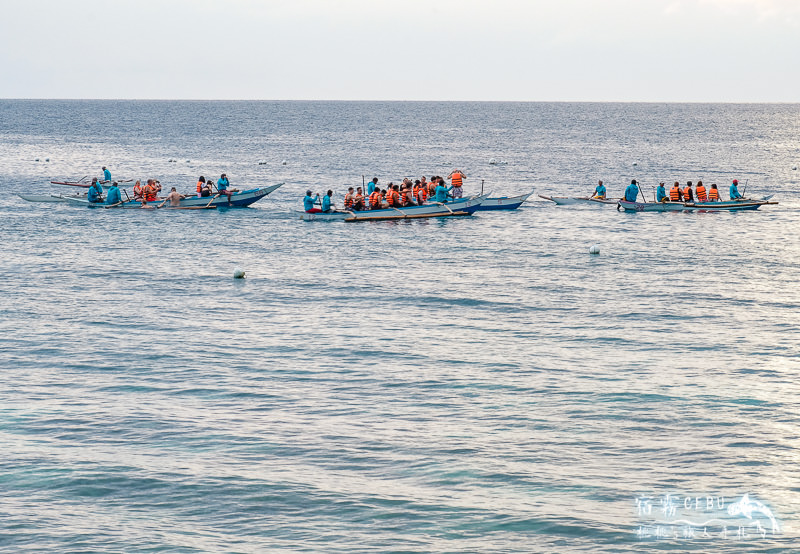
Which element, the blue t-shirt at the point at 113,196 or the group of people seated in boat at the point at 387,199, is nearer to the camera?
the group of people seated in boat at the point at 387,199

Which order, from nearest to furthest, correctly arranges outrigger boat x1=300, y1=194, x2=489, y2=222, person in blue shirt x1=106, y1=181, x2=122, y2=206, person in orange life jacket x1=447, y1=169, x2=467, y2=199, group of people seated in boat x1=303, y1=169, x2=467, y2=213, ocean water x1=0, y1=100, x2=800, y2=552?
ocean water x1=0, y1=100, x2=800, y2=552 < outrigger boat x1=300, y1=194, x2=489, y2=222 < group of people seated in boat x1=303, y1=169, x2=467, y2=213 < person in orange life jacket x1=447, y1=169, x2=467, y2=199 < person in blue shirt x1=106, y1=181, x2=122, y2=206

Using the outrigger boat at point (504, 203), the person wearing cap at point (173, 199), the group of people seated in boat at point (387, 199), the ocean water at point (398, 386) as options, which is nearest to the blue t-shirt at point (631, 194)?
the ocean water at point (398, 386)

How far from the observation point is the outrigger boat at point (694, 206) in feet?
173

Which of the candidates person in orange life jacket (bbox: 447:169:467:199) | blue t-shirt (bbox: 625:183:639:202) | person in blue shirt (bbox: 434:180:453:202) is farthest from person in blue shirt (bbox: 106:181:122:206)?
blue t-shirt (bbox: 625:183:639:202)

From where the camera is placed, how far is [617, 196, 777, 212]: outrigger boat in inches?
2071

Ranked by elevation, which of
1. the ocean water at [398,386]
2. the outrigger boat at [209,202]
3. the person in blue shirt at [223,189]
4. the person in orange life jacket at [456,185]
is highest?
the person in orange life jacket at [456,185]

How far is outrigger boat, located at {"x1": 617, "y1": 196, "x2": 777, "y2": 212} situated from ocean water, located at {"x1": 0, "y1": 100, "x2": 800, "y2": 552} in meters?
3.05

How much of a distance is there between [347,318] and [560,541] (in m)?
15.0

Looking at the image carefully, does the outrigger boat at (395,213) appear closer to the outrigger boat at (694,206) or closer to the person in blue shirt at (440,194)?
the person in blue shirt at (440,194)

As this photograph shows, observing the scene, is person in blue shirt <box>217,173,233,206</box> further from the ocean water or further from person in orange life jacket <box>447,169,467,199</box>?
person in orange life jacket <box>447,169,467,199</box>

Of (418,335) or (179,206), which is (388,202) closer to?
(179,206)

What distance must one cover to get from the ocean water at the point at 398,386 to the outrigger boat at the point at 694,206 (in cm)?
305

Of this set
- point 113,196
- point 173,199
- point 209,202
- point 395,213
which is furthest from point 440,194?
point 113,196

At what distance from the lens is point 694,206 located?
172ft
